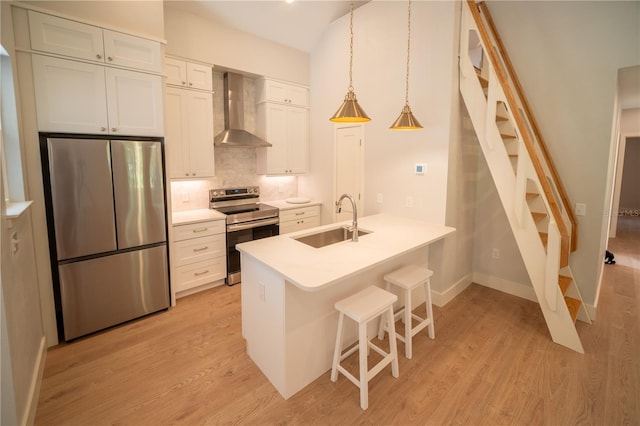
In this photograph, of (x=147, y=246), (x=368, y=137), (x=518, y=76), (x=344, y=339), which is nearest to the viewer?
(x=344, y=339)

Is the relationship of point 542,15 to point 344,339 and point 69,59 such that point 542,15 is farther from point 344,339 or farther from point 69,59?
point 69,59

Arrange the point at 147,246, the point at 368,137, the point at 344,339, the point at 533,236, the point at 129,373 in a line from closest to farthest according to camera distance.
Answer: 1. the point at 129,373
2. the point at 344,339
3. the point at 533,236
4. the point at 147,246
5. the point at 368,137

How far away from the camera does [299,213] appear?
445 centimetres

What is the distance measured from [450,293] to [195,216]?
3149 millimetres

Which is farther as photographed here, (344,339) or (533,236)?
(533,236)

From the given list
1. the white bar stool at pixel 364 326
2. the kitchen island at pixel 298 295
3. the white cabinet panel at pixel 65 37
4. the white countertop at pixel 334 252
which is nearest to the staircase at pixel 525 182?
the white countertop at pixel 334 252

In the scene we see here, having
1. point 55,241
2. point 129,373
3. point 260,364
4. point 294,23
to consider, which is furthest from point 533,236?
point 55,241

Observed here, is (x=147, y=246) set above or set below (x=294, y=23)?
below

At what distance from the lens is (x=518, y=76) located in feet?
10.6

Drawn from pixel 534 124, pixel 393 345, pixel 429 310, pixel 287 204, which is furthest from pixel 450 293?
pixel 287 204

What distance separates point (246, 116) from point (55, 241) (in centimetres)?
278

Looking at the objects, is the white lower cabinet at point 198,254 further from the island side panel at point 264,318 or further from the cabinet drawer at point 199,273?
the island side panel at point 264,318

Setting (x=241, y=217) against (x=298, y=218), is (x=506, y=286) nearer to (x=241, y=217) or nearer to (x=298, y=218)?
(x=298, y=218)

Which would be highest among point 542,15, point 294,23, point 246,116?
point 294,23
